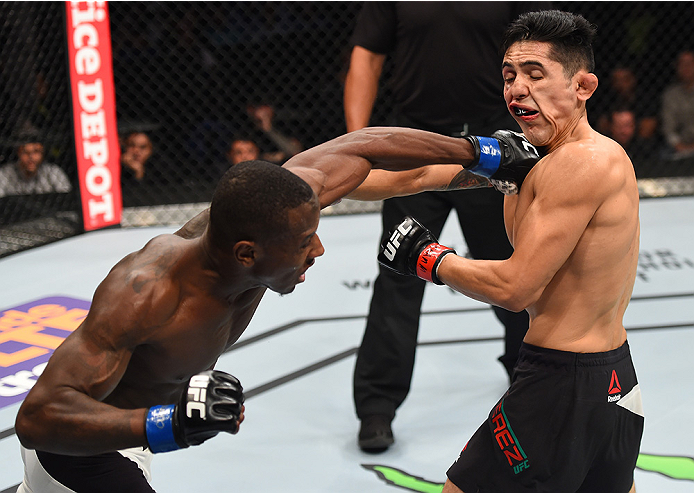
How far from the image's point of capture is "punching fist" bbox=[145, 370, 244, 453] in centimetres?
124

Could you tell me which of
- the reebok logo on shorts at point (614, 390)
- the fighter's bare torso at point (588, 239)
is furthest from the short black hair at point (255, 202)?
the reebok logo on shorts at point (614, 390)

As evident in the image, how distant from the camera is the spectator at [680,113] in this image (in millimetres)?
5605

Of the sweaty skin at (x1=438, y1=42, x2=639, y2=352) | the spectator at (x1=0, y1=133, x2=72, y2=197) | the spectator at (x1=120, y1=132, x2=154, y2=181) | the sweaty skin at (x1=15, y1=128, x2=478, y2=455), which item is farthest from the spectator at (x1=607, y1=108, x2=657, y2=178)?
the sweaty skin at (x1=15, y1=128, x2=478, y2=455)

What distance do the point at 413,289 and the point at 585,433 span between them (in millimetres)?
1070

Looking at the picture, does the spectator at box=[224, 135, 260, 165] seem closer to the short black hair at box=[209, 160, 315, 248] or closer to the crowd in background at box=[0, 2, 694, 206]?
the crowd in background at box=[0, 2, 694, 206]

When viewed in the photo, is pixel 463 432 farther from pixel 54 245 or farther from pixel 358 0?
pixel 358 0

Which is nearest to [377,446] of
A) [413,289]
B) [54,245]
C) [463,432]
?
[463,432]

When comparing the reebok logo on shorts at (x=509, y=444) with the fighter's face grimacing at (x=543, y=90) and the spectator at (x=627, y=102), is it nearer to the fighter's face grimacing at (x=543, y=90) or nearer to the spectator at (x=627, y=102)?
the fighter's face grimacing at (x=543, y=90)

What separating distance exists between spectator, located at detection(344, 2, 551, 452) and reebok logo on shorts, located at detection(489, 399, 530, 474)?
3.04ft

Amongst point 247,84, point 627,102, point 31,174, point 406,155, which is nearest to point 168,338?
point 406,155

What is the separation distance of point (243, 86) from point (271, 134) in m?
0.47

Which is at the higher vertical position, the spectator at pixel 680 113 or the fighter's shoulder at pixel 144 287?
the fighter's shoulder at pixel 144 287

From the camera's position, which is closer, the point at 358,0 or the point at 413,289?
the point at 413,289

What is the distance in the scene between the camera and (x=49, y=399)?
1.29 meters
